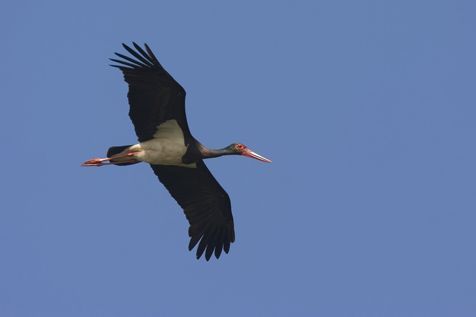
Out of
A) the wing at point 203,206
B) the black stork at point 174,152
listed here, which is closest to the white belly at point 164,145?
the black stork at point 174,152

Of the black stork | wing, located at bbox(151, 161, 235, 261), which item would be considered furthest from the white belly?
wing, located at bbox(151, 161, 235, 261)

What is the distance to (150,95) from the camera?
60.5 feet

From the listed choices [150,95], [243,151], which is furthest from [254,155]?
[150,95]

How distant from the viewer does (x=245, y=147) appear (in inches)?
809

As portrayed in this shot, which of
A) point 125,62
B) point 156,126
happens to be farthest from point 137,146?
point 125,62

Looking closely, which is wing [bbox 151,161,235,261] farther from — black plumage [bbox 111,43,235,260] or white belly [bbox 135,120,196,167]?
white belly [bbox 135,120,196,167]

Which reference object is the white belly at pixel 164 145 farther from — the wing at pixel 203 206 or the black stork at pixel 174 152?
the wing at pixel 203 206

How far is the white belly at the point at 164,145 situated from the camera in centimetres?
1909

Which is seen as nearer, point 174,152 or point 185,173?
point 174,152

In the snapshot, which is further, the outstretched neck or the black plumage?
the outstretched neck

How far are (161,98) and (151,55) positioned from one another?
970 millimetres

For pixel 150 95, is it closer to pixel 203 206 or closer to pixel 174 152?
pixel 174 152

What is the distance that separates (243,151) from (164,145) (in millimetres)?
1940

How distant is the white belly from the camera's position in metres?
19.1
